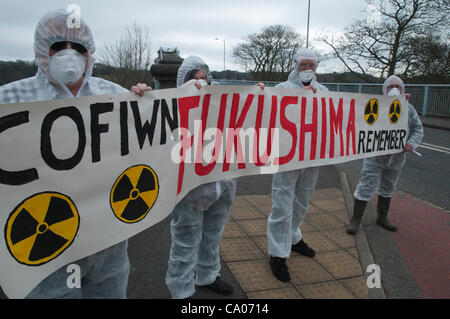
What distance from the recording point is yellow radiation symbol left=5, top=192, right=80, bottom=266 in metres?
1.46

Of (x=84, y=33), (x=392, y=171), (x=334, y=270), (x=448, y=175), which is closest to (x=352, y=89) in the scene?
(x=448, y=175)

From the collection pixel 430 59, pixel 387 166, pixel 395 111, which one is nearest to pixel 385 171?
pixel 387 166

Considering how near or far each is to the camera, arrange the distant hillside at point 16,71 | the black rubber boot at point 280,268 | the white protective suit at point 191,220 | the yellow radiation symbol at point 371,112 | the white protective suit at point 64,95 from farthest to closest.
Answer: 1. the yellow radiation symbol at point 371,112
2. the black rubber boot at point 280,268
3. the white protective suit at point 191,220
4. the distant hillside at point 16,71
5. the white protective suit at point 64,95

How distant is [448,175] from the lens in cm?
638

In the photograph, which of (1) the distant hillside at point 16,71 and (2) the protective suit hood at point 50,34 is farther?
(1) the distant hillside at point 16,71

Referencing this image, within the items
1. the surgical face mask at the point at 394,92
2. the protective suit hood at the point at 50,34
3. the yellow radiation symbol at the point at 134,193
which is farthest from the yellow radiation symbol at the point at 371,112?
the protective suit hood at the point at 50,34

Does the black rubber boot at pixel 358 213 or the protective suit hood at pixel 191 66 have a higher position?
the protective suit hood at pixel 191 66

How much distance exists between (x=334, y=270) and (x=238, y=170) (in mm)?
1345

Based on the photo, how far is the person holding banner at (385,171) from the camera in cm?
370

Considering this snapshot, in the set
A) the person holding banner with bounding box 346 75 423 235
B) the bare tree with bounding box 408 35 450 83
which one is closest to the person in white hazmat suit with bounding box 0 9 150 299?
the person holding banner with bounding box 346 75 423 235

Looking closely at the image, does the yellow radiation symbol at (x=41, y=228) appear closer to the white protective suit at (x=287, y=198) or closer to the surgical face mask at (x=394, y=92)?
the white protective suit at (x=287, y=198)

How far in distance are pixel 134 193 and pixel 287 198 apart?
1.42 metres

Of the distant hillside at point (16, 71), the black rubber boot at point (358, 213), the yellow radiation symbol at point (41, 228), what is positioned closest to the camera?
the yellow radiation symbol at point (41, 228)

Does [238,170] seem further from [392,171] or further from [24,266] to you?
[392,171]
